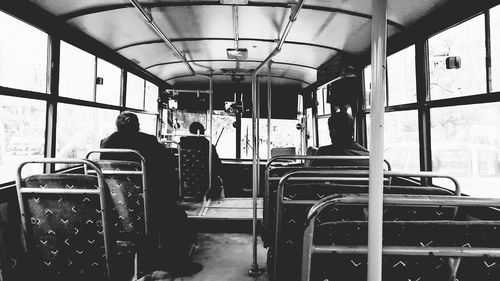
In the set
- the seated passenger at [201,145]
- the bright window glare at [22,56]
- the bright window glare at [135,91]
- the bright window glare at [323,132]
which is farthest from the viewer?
the seated passenger at [201,145]

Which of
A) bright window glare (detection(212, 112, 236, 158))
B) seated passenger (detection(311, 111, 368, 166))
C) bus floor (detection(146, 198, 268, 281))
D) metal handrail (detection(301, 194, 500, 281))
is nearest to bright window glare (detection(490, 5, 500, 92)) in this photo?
seated passenger (detection(311, 111, 368, 166))

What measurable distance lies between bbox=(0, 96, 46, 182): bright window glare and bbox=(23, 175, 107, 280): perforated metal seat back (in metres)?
0.70

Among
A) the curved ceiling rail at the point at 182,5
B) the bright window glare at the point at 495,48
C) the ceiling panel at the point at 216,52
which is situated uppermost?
the ceiling panel at the point at 216,52

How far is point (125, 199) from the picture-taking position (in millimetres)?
2529

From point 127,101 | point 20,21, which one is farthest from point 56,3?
point 127,101

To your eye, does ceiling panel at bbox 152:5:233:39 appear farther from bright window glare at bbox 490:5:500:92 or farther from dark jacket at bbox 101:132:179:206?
bright window glare at bbox 490:5:500:92

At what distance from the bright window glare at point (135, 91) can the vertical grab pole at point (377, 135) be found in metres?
4.79

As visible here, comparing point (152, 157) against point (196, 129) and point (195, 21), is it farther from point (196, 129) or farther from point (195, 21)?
point (196, 129)

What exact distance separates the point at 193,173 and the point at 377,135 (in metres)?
4.65

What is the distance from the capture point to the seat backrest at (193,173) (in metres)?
5.24

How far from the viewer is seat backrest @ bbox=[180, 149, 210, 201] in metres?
5.24

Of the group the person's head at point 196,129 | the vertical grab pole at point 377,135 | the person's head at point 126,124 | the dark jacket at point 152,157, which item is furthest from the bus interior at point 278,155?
the person's head at point 196,129

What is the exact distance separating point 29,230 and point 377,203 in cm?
181

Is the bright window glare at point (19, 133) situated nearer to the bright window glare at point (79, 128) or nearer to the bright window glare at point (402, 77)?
the bright window glare at point (79, 128)
